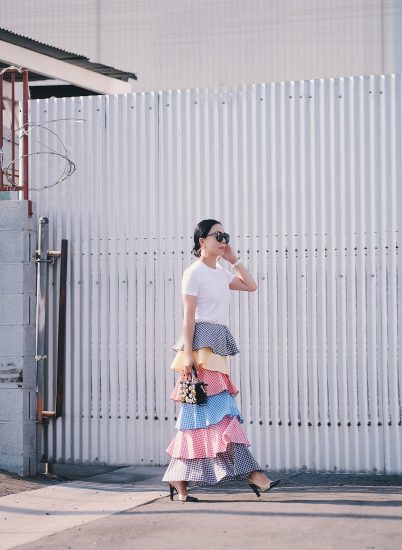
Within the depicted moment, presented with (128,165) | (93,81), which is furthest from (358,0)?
(128,165)

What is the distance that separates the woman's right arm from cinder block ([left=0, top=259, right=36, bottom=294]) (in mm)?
1969

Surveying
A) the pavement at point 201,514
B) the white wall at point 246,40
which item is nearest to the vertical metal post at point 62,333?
the pavement at point 201,514

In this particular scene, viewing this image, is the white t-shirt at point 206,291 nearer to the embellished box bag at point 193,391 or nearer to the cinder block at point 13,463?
the embellished box bag at point 193,391

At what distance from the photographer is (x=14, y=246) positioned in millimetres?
8797

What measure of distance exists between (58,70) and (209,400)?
14256 millimetres

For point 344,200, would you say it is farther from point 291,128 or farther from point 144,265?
point 144,265

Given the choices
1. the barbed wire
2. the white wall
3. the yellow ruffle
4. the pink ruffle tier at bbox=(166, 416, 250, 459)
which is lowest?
the pink ruffle tier at bbox=(166, 416, 250, 459)

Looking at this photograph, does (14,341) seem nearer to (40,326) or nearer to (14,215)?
(40,326)

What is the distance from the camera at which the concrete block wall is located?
28.3 feet

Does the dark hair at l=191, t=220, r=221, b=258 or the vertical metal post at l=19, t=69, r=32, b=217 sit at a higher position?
the vertical metal post at l=19, t=69, r=32, b=217

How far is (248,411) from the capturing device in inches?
334

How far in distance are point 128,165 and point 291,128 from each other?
4.31 feet

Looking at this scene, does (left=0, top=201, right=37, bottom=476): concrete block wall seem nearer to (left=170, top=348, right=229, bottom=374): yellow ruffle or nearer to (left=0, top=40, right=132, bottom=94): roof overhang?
(left=170, top=348, right=229, bottom=374): yellow ruffle

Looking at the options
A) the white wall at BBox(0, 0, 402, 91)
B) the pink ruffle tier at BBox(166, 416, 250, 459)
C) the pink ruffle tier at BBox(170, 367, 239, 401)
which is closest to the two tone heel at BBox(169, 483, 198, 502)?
the pink ruffle tier at BBox(166, 416, 250, 459)
